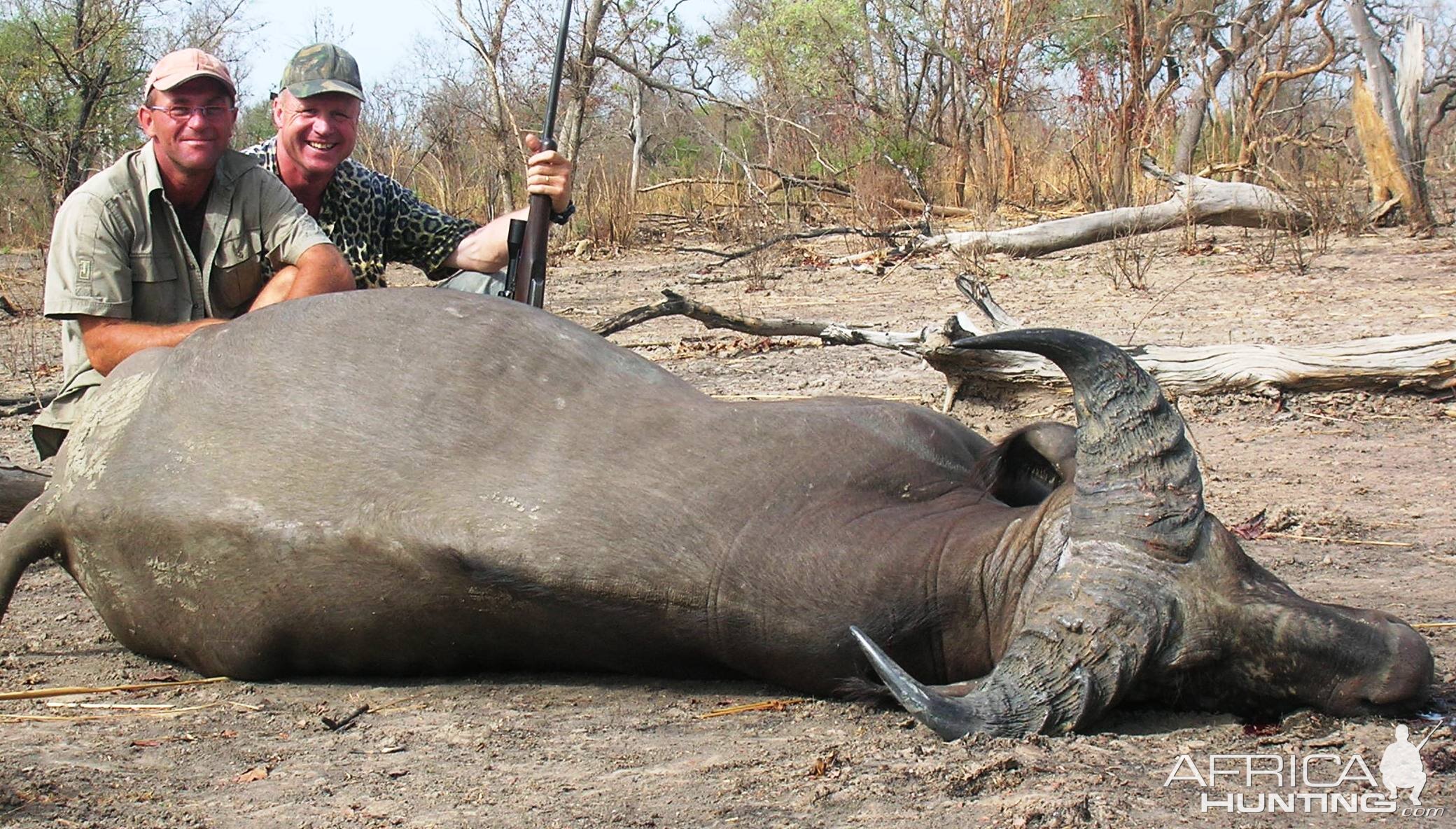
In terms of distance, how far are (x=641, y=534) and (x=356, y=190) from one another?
3141 mm

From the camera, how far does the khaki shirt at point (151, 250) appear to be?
4273 millimetres

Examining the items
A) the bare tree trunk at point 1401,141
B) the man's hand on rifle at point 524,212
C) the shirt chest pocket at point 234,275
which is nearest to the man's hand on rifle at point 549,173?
the man's hand on rifle at point 524,212

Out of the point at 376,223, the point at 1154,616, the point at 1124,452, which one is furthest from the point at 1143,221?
the point at 1154,616

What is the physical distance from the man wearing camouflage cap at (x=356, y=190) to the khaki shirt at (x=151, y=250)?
668mm

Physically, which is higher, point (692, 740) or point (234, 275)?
point (234, 275)

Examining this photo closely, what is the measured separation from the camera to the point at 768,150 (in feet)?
50.7

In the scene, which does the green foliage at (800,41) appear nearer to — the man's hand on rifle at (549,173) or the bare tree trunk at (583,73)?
the bare tree trunk at (583,73)

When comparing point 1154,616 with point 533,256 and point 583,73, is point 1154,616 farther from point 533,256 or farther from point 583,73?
point 583,73

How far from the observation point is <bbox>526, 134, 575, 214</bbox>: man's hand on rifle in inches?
215

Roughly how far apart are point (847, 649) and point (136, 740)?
4.88 ft

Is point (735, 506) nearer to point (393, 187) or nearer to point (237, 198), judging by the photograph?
point (237, 198)

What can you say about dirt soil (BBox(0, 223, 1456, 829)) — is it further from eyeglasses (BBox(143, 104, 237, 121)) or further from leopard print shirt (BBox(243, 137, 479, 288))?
leopard print shirt (BBox(243, 137, 479, 288))

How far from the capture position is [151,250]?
14.6 ft

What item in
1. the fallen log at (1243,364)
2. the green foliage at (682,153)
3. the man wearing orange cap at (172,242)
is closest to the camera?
the man wearing orange cap at (172,242)
